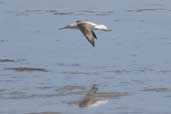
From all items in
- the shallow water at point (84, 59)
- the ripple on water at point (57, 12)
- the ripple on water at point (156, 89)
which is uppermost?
the ripple on water at point (57, 12)

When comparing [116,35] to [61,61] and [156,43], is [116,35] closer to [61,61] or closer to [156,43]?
[156,43]

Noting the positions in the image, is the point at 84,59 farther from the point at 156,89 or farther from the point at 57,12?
the point at 57,12

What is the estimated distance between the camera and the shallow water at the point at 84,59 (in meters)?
12.1

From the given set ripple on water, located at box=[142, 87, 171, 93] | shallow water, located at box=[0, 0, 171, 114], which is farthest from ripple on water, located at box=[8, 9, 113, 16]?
ripple on water, located at box=[142, 87, 171, 93]

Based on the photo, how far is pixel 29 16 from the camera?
861 inches

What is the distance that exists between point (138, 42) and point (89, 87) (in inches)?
177

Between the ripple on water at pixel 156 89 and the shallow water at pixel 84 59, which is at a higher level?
the shallow water at pixel 84 59

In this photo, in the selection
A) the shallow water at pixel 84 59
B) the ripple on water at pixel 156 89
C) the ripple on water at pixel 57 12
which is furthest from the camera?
the ripple on water at pixel 57 12

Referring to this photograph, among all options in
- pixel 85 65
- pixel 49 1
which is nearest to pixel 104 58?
pixel 85 65

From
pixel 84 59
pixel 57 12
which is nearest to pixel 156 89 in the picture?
pixel 84 59

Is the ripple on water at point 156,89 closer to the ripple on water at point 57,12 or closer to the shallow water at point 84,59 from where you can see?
the shallow water at point 84,59

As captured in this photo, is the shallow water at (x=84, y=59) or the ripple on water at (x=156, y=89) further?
the ripple on water at (x=156, y=89)

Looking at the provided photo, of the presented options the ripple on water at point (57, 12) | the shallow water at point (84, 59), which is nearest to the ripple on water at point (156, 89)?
the shallow water at point (84, 59)

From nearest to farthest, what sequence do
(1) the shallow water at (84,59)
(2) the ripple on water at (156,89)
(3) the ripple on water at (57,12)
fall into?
1. (1) the shallow water at (84,59)
2. (2) the ripple on water at (156,89)
3. (3) the ripple on water at (57,12)
